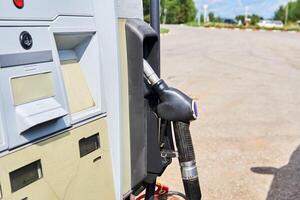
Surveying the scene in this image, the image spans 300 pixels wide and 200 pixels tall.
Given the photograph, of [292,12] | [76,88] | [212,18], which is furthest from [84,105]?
[212,18]

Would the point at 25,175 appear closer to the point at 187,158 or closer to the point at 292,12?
the point at 187,158

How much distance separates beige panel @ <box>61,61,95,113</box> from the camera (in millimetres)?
1914

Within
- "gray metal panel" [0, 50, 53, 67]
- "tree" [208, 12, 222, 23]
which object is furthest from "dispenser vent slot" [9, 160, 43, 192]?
"tree" [208, 12, 222, 23]

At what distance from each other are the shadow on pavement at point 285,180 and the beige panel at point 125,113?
7.93 ft

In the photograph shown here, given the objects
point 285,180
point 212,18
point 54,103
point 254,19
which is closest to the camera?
point 54,103

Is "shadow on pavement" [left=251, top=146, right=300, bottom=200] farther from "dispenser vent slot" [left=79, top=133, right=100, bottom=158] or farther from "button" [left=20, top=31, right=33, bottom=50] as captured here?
"button" [left=20, top=31, right=33, bottom=50]

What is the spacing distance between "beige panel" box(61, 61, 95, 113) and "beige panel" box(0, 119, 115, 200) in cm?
9

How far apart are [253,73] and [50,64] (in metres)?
→ 12.0

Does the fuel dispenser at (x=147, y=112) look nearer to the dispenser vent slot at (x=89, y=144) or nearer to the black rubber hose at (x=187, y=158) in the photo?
the black rubber hose at (x=187, y=158)

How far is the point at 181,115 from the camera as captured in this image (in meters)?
2.18

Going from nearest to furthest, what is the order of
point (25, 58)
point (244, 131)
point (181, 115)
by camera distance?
point (25, 58) → point (181, 115) → point (244, 131)

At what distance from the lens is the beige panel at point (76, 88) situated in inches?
75.4

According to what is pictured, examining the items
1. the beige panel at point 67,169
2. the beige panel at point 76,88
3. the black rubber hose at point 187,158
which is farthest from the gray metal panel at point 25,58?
the black rubber hose at point 187,158

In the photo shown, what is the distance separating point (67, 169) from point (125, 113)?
50cm
